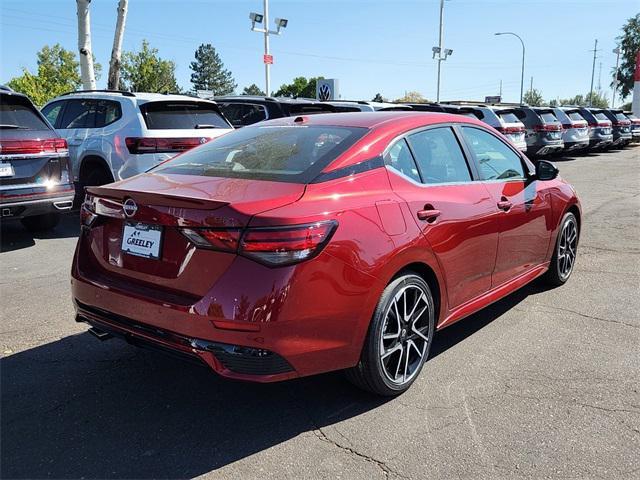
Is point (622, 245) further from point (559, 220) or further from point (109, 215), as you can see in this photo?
point (109, 215)

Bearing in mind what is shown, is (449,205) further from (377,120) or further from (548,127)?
(548,127)

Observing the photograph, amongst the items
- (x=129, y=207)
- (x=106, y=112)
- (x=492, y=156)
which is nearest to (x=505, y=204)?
(x=492, y=156)

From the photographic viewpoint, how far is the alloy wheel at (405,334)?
A: 319 cm

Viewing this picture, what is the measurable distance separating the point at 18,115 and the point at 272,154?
4928 millimetres

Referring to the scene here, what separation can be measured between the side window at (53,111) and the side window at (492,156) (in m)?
7.45

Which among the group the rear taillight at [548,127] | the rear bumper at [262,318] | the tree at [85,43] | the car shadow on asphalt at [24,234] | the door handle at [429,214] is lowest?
the car shadow on asphalt at [24,234]

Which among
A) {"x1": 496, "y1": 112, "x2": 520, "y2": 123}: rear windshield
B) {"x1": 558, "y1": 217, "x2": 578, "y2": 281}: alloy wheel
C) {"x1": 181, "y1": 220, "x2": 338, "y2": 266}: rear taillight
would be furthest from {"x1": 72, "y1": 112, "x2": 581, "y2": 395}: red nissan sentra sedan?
{"x1": 496, "y1": 112, "x2": 520, "y2": 123}: rear windshield

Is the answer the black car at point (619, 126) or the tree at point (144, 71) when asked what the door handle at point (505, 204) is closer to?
the black car at point (619, 126)

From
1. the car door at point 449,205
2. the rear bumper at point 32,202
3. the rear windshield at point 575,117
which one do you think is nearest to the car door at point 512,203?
the car door at point 449,205

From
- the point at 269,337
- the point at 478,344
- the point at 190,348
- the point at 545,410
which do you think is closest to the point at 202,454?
the point at 190,348

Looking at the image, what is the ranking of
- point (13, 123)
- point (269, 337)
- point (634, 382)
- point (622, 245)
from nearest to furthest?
point (269, 337) → point (634, 382) → point (13, 123) → point (622, 245)

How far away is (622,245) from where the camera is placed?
7.27 metres

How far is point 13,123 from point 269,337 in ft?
18.8

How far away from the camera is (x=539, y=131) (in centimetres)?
1866
